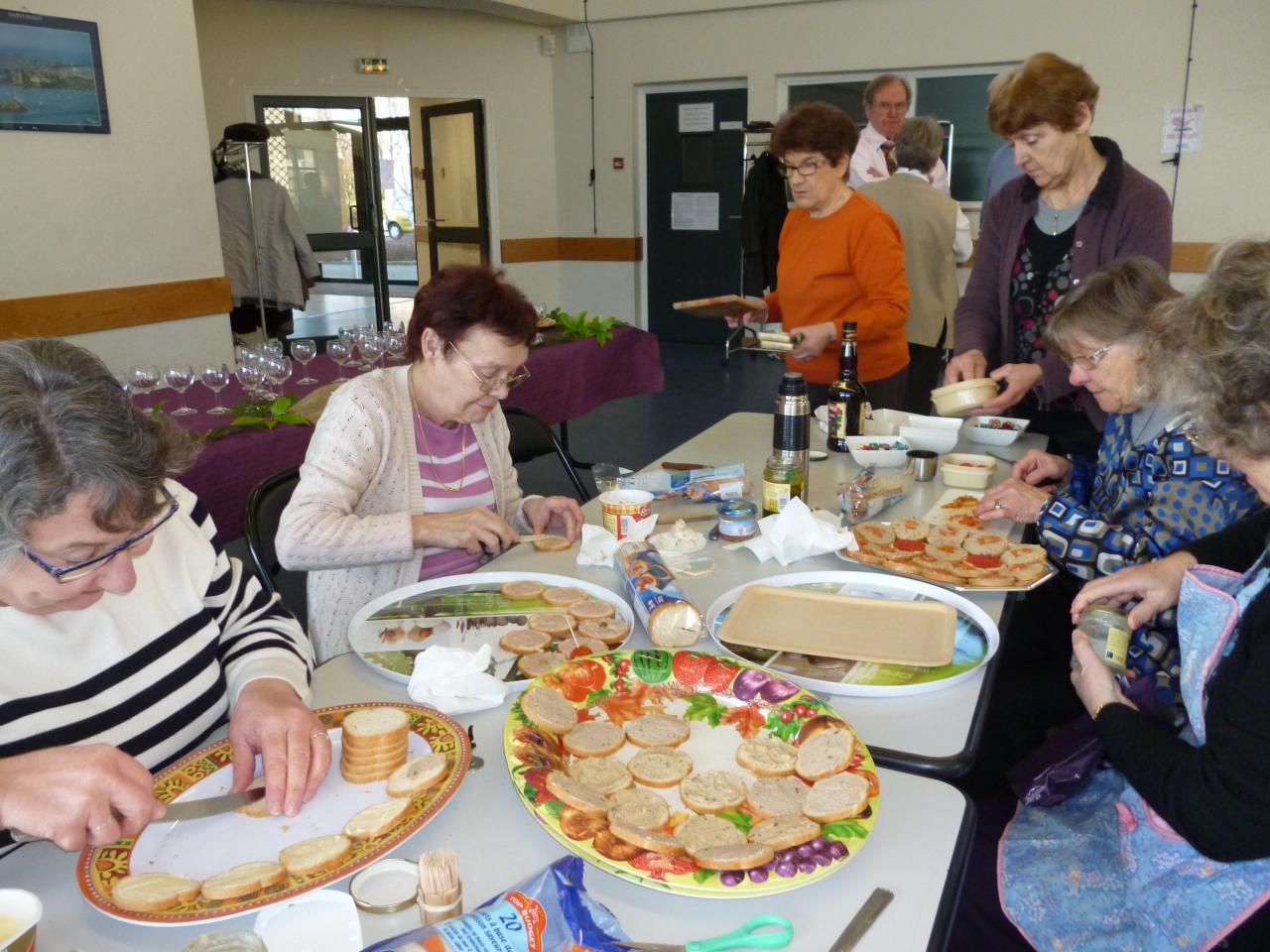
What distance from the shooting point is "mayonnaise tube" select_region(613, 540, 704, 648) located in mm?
1339

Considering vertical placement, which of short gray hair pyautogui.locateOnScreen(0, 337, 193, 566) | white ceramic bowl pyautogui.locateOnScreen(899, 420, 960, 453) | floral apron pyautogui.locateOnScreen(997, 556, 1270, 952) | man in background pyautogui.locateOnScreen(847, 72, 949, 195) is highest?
man in background pyautogui.locateOnScreen(847, 72, 949, 195)

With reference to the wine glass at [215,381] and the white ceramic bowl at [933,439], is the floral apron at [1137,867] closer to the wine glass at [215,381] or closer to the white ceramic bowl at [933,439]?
the white ceramic bowl at [933,439]

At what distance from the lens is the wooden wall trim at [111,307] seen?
165 inches

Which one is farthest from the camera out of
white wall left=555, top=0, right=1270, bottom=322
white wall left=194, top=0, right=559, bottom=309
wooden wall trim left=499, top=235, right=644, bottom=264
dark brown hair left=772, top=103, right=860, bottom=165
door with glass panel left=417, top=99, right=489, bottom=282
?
wooden wall trim left=499, top=235, right=644, bottom=264

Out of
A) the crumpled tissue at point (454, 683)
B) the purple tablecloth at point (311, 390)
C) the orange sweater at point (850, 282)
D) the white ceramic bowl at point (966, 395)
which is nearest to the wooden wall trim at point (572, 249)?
the purple tablecloth at point (311, 390)

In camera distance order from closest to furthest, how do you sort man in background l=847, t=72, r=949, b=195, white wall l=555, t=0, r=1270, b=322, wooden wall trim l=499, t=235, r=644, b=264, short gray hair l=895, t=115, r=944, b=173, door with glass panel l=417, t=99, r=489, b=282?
short gray hair l=895, t=115, r=944, b=173 < man in background l=847, t=72, r=949, b=195 < white wall l=555, t=0, r=1270, b=322 < door with glass panel l=417, t=99, r=489, b=282 < wooden wall trim l=499, t=235, r=644, b=264

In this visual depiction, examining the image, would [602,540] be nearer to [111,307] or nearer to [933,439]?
[933,439]

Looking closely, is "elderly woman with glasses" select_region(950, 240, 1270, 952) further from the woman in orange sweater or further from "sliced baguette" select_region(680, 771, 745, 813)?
the woman in orange sweater

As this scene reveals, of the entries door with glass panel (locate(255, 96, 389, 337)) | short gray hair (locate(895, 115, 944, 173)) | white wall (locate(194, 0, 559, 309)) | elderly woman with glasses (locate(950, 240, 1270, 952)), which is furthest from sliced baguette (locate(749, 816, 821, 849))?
door with glass panel (locate(255, 96, 389, 337))

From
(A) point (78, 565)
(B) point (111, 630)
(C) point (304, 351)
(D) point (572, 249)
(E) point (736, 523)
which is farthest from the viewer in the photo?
(D) point (572, 249)

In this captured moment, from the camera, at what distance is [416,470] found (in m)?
1.91

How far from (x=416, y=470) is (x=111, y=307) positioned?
3424 mm

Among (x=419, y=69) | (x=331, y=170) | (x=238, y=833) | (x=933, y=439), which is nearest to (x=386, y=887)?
(x=238, y=833)

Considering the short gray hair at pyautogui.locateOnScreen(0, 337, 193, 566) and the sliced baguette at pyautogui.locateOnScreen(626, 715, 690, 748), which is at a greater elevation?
the short gray hair at pyautogui.locateOnScreen(0, 337, 193, 566)
